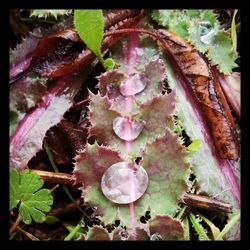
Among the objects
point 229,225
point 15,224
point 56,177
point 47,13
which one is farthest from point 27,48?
point 229,225

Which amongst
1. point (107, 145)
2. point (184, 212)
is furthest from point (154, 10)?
point (184, 212)

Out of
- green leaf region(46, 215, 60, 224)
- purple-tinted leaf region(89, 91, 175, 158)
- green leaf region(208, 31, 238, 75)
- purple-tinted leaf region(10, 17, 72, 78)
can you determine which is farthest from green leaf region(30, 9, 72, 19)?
green leaf region(46, 215, 60, 224)

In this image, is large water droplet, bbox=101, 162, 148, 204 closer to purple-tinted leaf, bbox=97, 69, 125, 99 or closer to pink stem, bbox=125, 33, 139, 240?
pink stem, bbox=125, 33, 139, 240

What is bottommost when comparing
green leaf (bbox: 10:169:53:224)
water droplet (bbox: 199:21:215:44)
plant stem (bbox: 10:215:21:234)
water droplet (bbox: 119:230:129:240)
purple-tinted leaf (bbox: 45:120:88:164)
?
water droplet (bbox: 119:230:129:240)

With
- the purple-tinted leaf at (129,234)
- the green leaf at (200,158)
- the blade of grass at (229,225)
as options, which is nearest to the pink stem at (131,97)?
the purple-tinted leaf at (129,234)

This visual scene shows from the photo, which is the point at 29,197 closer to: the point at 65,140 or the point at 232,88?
the point at 65,140

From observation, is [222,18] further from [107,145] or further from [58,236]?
[58,236]
